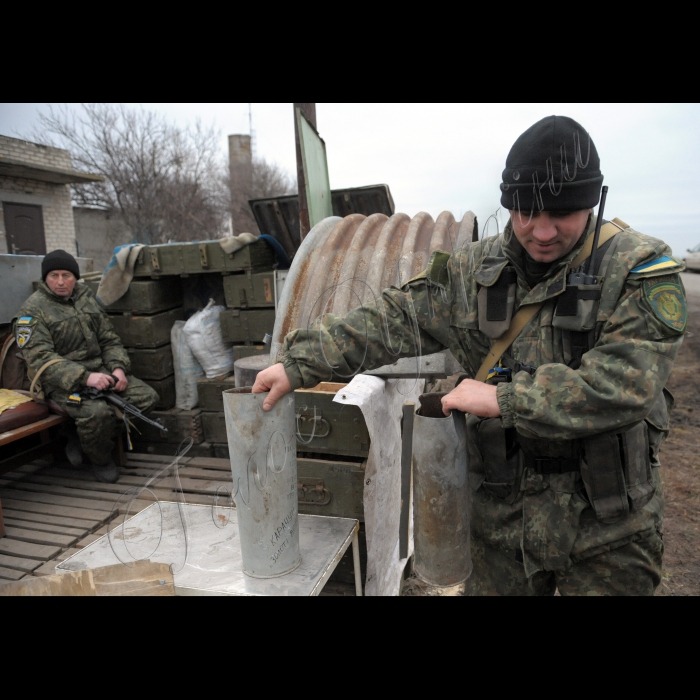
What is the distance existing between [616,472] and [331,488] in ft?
4.82

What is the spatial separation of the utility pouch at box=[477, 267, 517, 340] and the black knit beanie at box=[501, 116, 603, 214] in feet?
0.99

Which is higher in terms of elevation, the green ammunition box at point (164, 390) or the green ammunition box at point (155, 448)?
the green ammunition box at point (164, 390)

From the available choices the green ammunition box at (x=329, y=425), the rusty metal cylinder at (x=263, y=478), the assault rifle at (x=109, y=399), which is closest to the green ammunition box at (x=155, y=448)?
the assault rifle at (x=109, y=399)

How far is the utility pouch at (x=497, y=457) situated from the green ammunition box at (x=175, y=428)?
380 centimetres

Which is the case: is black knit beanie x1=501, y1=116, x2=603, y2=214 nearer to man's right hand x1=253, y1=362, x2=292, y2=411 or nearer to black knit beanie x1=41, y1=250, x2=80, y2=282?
man's right hand x1=253, y1=362, x2=292, y2=411

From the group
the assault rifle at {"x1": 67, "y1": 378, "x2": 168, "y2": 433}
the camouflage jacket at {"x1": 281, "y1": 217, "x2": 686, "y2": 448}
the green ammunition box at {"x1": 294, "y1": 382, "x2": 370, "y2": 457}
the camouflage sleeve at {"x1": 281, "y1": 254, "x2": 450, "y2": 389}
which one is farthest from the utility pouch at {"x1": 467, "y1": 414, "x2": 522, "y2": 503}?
the assault rifle at {"x1": 67, "y1": 378, "x2": 168, "y2": 433}

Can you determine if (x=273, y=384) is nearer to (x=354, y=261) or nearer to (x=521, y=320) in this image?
(x=521, y=320)

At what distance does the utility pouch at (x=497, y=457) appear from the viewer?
1812mm

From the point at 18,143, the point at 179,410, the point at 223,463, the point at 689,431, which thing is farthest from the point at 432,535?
the point at 18,143

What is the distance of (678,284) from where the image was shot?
1.51 metres

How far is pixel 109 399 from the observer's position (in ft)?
15.2

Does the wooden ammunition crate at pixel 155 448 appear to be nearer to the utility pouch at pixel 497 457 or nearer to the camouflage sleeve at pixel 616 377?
the utility pouch at pixel 497 457

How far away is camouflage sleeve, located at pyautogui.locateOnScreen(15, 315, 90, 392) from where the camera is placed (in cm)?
439

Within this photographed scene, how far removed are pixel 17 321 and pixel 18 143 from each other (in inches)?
252
